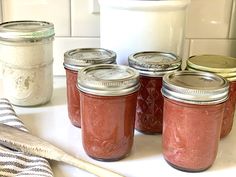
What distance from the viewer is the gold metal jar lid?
574 millimetres

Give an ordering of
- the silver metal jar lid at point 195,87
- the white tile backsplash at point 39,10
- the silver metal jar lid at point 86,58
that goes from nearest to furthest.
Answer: the silver metal jar lid at point 195,87
the silver metal jar lid at point 86,58
the white tile backsplash at point 39,10

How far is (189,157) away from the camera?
1.70 feet

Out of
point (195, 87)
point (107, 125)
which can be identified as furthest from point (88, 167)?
point (195, 87)

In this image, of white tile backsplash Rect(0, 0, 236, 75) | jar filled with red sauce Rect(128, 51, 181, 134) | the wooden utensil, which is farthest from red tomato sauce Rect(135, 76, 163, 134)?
white tile backsplash Rect(0, 0, 236, 75)

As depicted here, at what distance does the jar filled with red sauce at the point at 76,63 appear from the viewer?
60 centimetres

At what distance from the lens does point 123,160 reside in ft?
1.81

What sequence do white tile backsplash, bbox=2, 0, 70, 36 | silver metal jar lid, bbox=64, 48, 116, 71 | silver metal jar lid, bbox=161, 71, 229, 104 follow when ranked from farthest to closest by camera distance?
white tile backsplash, bbox=2, 0, 70, 36, silver metal jar lid, bbox=64, 48, 116, 71, silver metal jar lid, bbox=161, 71, 229, 104

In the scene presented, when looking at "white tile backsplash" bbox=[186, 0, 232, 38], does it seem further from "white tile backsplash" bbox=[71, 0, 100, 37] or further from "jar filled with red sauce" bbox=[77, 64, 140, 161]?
"jar filled with red sauce" bbox=[77, 64, 140, 161]

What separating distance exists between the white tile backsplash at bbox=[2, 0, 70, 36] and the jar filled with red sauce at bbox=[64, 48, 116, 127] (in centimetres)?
18

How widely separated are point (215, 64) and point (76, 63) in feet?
0.66

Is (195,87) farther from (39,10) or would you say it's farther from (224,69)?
(39,10)

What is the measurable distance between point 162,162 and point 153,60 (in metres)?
0.14

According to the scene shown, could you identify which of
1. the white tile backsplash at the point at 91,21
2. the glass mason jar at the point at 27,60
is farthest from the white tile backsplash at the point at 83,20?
the glass mason jar at the point at 27,60

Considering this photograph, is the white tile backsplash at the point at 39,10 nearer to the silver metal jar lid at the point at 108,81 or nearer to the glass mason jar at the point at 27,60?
the glass mason jar at the point at 27,60
